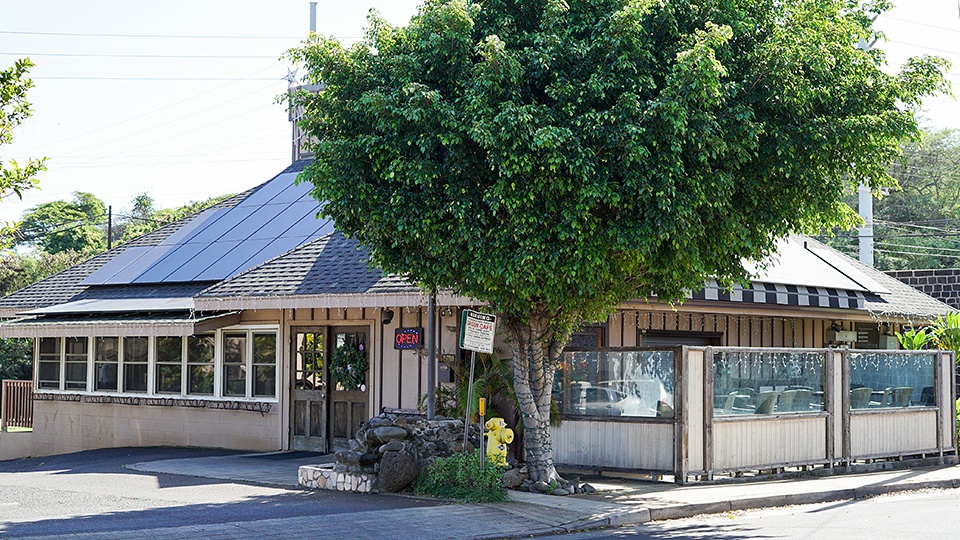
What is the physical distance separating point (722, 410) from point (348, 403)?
643 cm

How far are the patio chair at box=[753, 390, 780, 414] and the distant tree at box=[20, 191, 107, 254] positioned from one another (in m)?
44.4

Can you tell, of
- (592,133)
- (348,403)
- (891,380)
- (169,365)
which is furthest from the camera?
(169,365)

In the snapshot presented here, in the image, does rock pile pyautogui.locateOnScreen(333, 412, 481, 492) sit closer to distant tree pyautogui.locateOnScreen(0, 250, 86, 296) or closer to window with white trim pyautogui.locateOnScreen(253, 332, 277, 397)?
window with white trim pyautogui.locateOnScreen(253, 332, 277, 397)

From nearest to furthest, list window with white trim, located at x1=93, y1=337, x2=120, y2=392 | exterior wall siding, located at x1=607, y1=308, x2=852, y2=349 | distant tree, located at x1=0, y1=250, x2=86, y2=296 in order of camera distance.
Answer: exterior wall siding, located at x1=607, y1=308, x2=852, y2=349, window with white trim, located at x1=93, y1=337, x2=120, y2=392, distant tree, located at x1=0, y1=250, x2=86, y2=296

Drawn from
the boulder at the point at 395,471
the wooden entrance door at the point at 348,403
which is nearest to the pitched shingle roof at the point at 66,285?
the wooden entrance door at the point at 348,403

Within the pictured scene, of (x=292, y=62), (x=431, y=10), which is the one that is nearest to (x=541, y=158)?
(x=431, y=10)

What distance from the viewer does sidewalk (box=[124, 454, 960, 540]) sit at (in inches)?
433

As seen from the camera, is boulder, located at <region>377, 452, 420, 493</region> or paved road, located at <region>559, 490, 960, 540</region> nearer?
paved road, located at <region>559, 490, 960, 540</region>

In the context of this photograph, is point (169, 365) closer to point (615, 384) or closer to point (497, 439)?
point (497, 439)

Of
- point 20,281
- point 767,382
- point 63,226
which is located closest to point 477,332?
point 767,382

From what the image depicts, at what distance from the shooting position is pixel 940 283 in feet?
87.5

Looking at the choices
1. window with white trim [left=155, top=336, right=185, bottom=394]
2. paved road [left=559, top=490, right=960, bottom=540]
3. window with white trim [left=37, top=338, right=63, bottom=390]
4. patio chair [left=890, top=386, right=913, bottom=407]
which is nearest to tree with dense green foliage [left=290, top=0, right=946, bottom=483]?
paved road [left=559, top=490, right=960, bottom=540]

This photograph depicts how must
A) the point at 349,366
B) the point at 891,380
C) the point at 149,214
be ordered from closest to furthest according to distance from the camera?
the point at 891,380, the point at 349,366, the point at 149,214

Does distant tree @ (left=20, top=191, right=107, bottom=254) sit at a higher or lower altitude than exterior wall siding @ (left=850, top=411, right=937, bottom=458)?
higher
